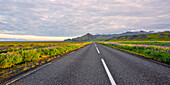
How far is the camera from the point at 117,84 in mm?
3129

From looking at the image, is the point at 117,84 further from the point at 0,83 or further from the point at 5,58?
the point at 5,58

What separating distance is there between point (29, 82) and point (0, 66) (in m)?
3.95

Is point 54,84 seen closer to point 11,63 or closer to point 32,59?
point 11,63

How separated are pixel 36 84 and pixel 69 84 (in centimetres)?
125

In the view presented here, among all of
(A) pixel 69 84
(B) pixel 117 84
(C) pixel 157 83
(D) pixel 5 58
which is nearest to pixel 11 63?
(D) pixel 5 58

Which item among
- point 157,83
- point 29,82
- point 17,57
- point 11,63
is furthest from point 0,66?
point 157,83

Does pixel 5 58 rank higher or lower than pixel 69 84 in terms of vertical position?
higher

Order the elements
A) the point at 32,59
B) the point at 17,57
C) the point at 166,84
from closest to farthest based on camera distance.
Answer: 1. the point at 166,84
2. the point at 17,57
3. the point at 32,59

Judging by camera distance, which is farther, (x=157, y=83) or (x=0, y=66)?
(x=0, y=66)

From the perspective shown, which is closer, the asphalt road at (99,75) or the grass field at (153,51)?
the asphalt road at (99,75)

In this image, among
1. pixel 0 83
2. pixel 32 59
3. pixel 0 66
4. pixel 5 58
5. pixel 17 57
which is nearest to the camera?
pixel 0 83

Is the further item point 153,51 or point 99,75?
point 153,51

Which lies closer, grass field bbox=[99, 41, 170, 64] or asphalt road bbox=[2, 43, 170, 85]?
asphalt road bbox=[2, 43, 170, 85]

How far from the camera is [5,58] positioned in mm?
6094
